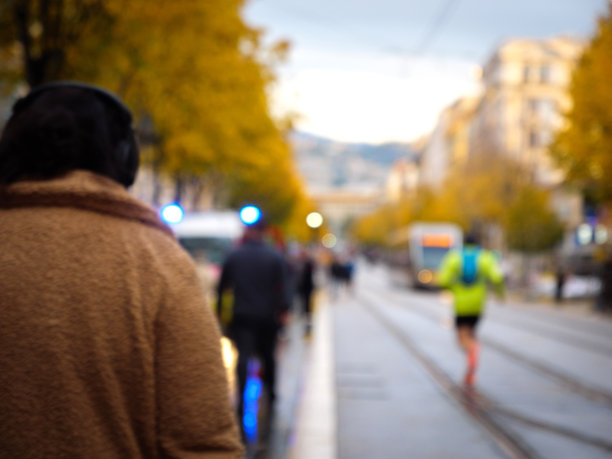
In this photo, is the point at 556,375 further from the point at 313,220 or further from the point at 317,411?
the point at 313,220

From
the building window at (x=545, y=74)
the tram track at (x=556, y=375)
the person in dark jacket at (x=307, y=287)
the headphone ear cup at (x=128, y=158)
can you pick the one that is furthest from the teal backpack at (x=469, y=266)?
the building window at (x=545, y=74)

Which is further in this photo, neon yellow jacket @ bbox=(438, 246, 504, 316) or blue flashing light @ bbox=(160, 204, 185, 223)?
neon yellow jacket @ bbox=(438, 246, 504, 316)

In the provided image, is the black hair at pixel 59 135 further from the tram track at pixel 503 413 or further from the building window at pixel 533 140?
the building window at pixel 533 140

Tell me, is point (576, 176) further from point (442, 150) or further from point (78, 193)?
point (442, 150)

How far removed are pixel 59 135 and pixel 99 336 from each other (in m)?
0.47

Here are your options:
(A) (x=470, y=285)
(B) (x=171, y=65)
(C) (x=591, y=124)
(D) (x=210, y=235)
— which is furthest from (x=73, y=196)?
(C) (x=591, y=124)

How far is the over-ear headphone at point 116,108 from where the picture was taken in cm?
205

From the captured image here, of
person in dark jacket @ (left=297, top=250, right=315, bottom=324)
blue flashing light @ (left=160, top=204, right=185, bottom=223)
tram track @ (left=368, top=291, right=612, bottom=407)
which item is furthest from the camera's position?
Result: person in dark jacket @ (left=297, top=250, right=315, bottom=324)

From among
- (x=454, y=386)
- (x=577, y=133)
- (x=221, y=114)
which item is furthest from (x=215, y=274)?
(x=577, y=133)

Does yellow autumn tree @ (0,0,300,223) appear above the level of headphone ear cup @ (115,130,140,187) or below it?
above

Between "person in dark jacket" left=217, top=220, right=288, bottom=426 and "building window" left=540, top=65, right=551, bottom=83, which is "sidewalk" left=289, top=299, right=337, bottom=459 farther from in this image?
"building window" left=540, top=65, right=551, bottom=83

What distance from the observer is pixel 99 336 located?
182cm

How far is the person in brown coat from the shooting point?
1.78 m

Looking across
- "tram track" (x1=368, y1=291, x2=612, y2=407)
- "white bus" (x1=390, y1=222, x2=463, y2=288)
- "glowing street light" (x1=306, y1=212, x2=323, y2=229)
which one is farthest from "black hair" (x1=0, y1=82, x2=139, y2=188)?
"white bus" (x1=390, y1=222, x2=463, y2=288)
